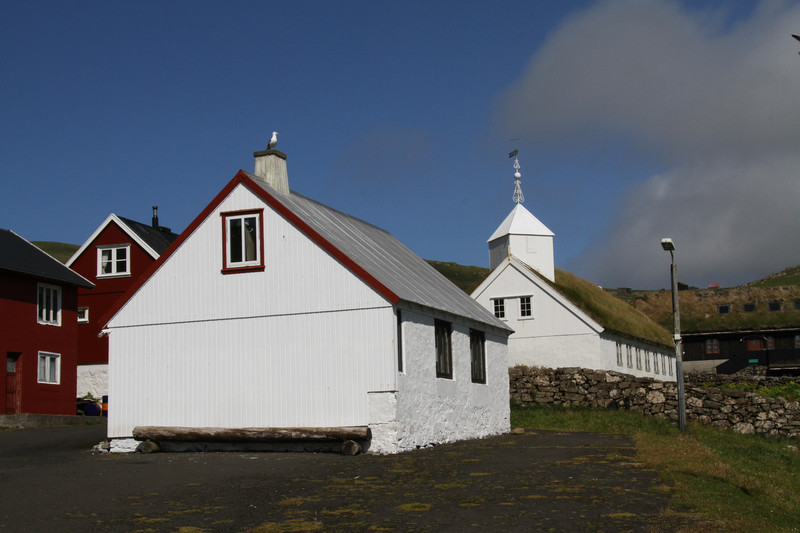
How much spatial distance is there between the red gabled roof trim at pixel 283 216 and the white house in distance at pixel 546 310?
20.7 m

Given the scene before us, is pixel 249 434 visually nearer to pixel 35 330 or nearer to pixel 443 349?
pixel 443 349

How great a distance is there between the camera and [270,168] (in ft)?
80.6

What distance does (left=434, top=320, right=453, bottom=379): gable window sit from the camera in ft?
76.2

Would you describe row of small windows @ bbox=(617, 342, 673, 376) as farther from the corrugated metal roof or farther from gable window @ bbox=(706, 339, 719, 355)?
the corrugated metal roof

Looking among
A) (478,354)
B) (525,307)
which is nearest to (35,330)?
(478,354)

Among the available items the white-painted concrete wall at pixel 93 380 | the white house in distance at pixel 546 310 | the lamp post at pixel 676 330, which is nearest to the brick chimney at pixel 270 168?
the lamp post at pixel 676 330

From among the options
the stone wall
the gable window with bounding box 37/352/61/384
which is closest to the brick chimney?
the stone wall

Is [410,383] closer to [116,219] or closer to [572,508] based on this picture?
[572,508]

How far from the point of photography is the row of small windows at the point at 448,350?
69.2ft

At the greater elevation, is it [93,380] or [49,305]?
[49,305]

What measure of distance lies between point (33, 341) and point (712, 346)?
162 ft

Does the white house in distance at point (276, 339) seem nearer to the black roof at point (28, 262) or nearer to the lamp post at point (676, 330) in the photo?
the lamp post at point (676, 330)

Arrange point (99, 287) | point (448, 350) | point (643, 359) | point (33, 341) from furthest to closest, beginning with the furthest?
point (643, 359), point (99, 287), point (33, 341), point (448, 350)

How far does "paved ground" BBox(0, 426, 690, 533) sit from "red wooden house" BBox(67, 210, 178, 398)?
2402cm
